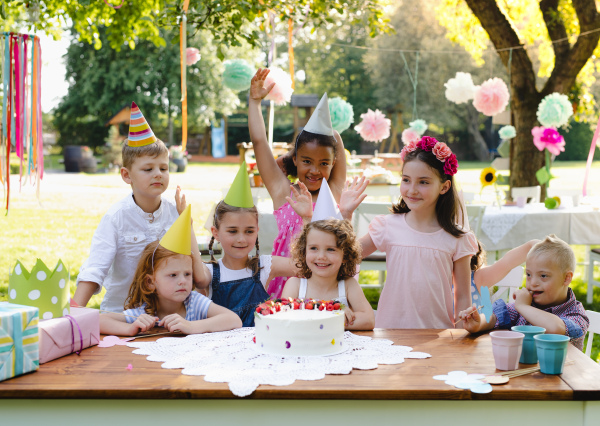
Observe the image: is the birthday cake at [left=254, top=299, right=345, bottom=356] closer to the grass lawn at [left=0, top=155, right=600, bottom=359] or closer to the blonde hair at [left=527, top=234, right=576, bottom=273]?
the blonde hair at [left=527, top=234, right=576, bottom=273]

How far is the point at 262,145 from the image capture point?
2959 mm

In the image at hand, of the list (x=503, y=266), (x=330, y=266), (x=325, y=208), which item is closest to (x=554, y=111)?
(x=503, y=266)

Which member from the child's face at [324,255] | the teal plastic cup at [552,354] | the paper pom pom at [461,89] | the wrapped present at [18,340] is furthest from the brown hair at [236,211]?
the paper pom pom at [461,89]

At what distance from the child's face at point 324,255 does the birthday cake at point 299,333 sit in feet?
1.40

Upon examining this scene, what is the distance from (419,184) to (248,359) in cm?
115

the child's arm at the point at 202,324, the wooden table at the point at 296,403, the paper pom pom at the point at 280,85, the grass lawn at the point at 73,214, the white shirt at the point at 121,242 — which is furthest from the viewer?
the grass lawn at the point at 73,214

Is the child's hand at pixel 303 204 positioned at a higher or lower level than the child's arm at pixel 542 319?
higher

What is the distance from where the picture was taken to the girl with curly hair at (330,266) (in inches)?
88.4

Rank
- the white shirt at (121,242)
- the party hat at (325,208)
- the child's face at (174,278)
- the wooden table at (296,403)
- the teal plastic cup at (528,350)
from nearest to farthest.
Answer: the wooden table at (296,403) → the teal plastic cup at (528,350) → the child's face at (174,278) → the party hat at (325,208) → the white shirt at (121,242)

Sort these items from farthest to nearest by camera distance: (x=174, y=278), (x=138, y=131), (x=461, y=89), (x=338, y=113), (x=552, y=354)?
(x=461, y=89), (x=338, y=113), (x=138, y=131), (x=174, y=278), (x=552, y=354)

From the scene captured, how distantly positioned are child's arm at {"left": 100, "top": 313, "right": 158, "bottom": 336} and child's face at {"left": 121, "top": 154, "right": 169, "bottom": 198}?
611mm

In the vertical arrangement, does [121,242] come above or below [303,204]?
below

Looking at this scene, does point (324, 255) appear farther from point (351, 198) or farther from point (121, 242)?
point (121, 242)

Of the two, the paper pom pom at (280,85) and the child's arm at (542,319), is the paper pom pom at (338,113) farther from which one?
the child's arm at (542,319)
